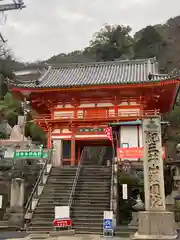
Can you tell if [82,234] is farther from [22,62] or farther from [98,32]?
[22,62]

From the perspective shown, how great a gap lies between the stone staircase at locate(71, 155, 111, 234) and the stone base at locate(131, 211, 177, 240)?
16.2 ft

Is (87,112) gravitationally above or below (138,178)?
above

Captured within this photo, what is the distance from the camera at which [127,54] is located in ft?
197

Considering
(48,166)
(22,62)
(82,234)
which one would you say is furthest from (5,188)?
(22,62)

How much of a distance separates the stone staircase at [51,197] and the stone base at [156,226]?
19.5 ft

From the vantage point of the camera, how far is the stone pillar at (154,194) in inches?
356

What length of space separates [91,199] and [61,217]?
8.85 ft

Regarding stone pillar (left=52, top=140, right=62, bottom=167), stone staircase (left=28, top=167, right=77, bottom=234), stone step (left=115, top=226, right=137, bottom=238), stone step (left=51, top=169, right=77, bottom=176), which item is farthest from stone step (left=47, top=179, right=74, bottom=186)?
stone step (left=115, top=226, right=137, bottom=238)

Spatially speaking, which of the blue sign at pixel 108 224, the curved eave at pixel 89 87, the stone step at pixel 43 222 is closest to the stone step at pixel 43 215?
the stone step at pixel 43 222

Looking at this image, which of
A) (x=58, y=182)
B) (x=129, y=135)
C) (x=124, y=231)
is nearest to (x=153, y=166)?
(x=124, y=231)

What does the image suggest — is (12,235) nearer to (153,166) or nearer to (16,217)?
(16,217)

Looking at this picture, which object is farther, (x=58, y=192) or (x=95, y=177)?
(x=95, y=177)

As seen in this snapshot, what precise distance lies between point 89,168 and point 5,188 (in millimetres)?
5002

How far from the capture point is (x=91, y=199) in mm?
15938
